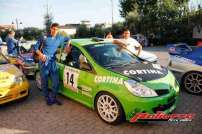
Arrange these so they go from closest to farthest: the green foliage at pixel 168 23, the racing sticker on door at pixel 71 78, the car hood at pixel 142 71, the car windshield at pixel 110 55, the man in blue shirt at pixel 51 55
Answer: the car hood at pixel 142 71
the car windshield at pixel 110 55
the racing sticker on door at pixel 71 78
the man in blue shirt at pixel 51 55
the green foliage at pixel 168 23

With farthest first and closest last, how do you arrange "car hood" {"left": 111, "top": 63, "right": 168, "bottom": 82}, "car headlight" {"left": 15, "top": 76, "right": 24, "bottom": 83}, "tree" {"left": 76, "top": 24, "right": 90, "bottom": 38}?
"tree" {"left": 76, "top": 24, "right": 90, "bottom": 38}, "car headlight" {"left": 15, "top": 76, "right": 24, "bottom": 83}, "car hood" {"left": 111, "top": 63, "right": 168, "bottom": 82}

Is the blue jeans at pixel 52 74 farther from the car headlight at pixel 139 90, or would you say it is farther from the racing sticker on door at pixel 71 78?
the car headlight at pixel 139 90

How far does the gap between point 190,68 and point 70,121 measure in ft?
11.2

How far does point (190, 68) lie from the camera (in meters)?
6.74

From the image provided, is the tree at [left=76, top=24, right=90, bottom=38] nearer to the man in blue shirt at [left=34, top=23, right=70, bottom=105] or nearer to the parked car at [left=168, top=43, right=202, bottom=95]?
the parked car at [left=168, top=43, right=202, bottom=95]

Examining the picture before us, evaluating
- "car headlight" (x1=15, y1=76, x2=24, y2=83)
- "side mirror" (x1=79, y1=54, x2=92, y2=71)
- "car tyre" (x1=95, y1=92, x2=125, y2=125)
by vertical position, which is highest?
"side mirror" (x1=79, y1=54, x2=92, y2=71)

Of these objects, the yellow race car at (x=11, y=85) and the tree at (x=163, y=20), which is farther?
the tree at (x=163, y=20)

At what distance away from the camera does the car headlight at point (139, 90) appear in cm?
454

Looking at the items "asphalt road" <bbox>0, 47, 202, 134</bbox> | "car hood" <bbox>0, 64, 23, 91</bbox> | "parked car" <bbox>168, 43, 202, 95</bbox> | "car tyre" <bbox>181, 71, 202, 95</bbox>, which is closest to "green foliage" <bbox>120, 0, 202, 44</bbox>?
"parked car" <bbox>168, 43, 202, 95</bbox>

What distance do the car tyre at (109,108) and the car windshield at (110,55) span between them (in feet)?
2.28

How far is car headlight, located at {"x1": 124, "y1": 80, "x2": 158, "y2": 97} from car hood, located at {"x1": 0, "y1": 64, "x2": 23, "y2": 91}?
Result: 9.53ft

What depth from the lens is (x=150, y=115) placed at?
458cm

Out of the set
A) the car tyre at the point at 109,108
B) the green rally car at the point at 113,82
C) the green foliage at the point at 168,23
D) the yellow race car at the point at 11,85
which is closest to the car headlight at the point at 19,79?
the yellow race car at the point at 11,85

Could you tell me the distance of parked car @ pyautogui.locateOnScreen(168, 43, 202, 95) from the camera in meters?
6.64
